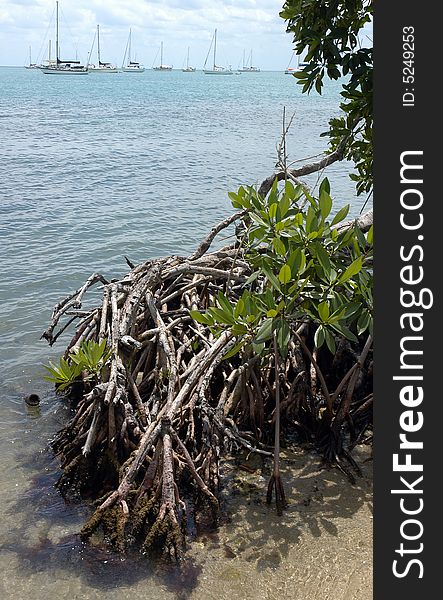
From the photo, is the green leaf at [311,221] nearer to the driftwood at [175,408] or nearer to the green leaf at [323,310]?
the green leaf at [323,310]

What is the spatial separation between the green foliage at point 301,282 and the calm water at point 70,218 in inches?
65.0

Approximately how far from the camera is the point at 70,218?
14.6 metres

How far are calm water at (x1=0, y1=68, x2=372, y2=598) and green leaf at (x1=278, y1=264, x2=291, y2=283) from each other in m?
1.92

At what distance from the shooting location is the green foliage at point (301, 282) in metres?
3.99

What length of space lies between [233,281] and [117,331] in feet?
4.42

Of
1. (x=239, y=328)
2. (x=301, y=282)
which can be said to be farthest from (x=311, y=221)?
(x=239, y=328)

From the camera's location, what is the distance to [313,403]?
211 inches

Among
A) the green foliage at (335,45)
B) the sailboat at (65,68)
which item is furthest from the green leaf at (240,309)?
the sailboat at (65,68)

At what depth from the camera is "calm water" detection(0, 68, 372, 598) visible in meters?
4.77

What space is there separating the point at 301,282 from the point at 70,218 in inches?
442

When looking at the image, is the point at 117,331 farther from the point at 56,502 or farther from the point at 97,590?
the point at 97,590

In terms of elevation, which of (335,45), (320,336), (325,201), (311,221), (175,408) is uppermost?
(335,45)

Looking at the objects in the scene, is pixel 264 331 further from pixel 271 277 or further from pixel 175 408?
pixel 175 408

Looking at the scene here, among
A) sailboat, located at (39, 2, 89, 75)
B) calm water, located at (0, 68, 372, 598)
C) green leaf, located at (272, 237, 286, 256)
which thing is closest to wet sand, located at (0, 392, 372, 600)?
calm water, located at (0, 68, 372, 598)
